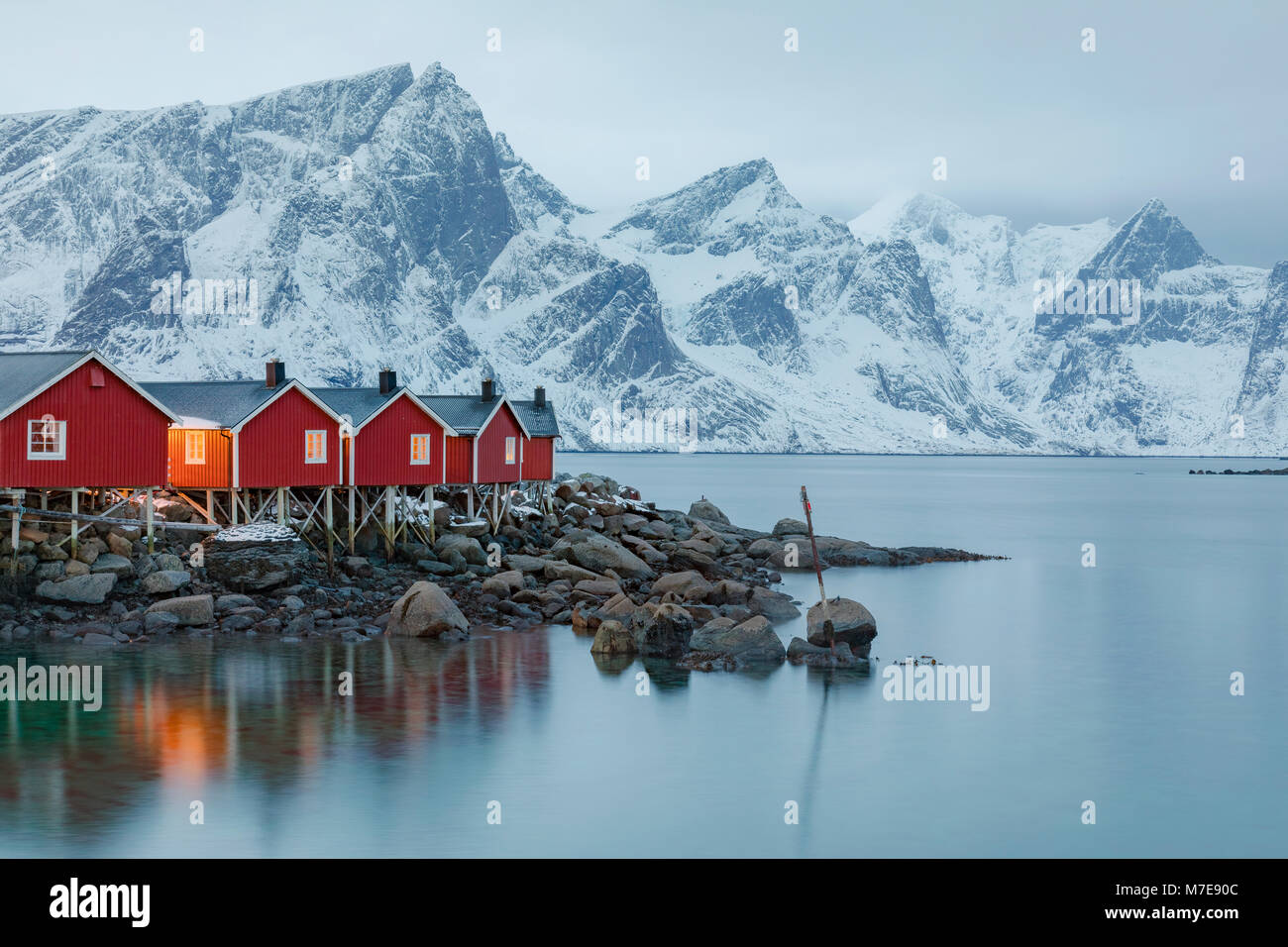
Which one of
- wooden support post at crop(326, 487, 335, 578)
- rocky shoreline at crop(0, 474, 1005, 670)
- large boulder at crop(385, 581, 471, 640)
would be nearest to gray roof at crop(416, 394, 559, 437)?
rocky shoreline at crop(0, 474, 1005, 670)

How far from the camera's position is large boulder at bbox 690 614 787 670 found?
130 ft

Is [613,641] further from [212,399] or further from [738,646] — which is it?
[212,399]

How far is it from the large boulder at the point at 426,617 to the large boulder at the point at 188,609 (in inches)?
224

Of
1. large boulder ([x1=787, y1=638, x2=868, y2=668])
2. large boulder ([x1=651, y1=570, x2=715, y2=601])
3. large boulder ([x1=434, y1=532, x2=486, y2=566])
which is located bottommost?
large boulder ([x1=787, y1=638, x2=868, y2=668])

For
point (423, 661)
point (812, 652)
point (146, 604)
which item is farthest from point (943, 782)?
point (146, 604)

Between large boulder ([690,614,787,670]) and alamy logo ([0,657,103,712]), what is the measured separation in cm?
1643

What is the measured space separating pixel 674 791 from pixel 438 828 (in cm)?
537

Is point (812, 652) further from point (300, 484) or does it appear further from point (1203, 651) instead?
point (300, 484)

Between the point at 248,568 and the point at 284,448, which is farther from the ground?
the point at 284,448

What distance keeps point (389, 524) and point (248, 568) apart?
878cm

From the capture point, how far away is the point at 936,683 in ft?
131

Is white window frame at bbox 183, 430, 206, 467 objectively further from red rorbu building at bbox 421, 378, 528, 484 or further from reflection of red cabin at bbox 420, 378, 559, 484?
red rorbu building at bbox 421, 378, 528, 484

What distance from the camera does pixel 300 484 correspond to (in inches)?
1996
